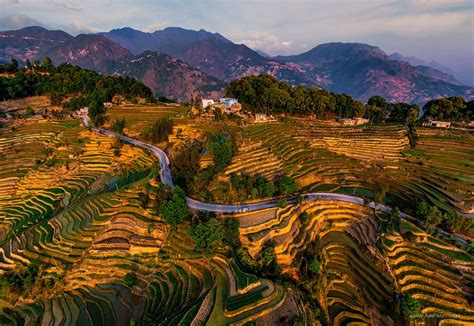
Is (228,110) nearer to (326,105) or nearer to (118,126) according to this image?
(326,105)

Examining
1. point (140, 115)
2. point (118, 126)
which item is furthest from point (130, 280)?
point (140, 115)

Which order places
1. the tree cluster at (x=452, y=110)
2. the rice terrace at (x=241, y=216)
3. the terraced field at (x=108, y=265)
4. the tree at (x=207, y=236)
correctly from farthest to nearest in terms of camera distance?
the tree cluster at (x=452, y=110)
the tree at (x=207, y=236)
the rice terrace at (x=241, y=216)
the terraced field at (x=108, y=265)

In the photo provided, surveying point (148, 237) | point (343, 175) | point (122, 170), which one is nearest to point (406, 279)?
point (343, 175)

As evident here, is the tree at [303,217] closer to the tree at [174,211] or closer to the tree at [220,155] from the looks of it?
the tree at [220,155]

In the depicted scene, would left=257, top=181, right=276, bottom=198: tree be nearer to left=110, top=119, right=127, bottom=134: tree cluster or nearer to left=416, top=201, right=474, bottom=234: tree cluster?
left=416, top=201, right=474, bottom=234: tree cluster

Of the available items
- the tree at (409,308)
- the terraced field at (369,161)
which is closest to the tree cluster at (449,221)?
the terraced field at (369,161)

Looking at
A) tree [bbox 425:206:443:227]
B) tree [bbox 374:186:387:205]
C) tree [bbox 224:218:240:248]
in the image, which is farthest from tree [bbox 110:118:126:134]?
tree [bbox 425:206:443:227]

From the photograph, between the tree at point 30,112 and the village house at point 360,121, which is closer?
the tree at point 30,112
